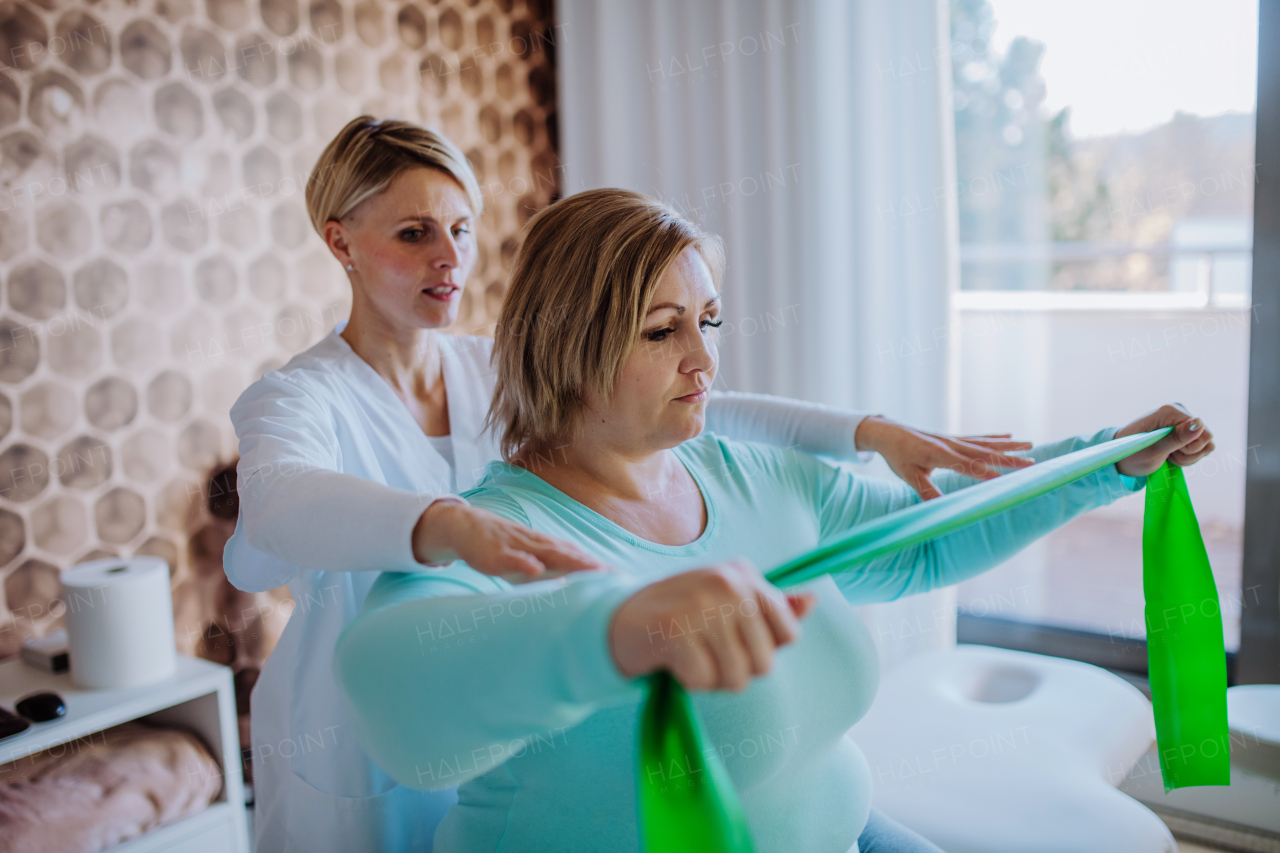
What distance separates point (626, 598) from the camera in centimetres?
62

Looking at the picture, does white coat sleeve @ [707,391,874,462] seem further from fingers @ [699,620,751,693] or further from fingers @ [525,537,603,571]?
fingers @ [699,620,751,693]

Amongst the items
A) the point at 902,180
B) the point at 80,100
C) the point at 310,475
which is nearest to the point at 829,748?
the point at 310,475

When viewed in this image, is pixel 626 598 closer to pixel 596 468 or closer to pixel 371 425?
pixel 596 468

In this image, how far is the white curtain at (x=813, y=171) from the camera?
7.91ft

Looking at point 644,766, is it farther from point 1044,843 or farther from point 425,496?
point 1044,843

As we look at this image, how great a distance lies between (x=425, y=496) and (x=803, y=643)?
0.46 metres

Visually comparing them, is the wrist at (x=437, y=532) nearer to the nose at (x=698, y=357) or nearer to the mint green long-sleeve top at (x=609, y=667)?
the mint green long-sleeve top at (x=609, y=667)


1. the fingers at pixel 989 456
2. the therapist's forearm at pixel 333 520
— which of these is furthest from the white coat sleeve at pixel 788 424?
the therapist's forearm at pixel 333 520

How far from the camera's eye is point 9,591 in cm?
199

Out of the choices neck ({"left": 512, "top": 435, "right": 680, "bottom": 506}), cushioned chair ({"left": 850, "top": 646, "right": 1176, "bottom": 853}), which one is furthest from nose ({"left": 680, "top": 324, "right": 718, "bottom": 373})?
cushioned chair ({"left": 850, "top": 646, "right": 1176, "bottom": 853})

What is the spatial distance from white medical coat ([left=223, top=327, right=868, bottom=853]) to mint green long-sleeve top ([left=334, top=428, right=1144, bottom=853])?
0.58ft

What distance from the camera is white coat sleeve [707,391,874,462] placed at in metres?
1.35

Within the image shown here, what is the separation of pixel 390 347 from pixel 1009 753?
1201 mm

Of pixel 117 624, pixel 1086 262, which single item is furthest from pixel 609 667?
pixel 1086 262
